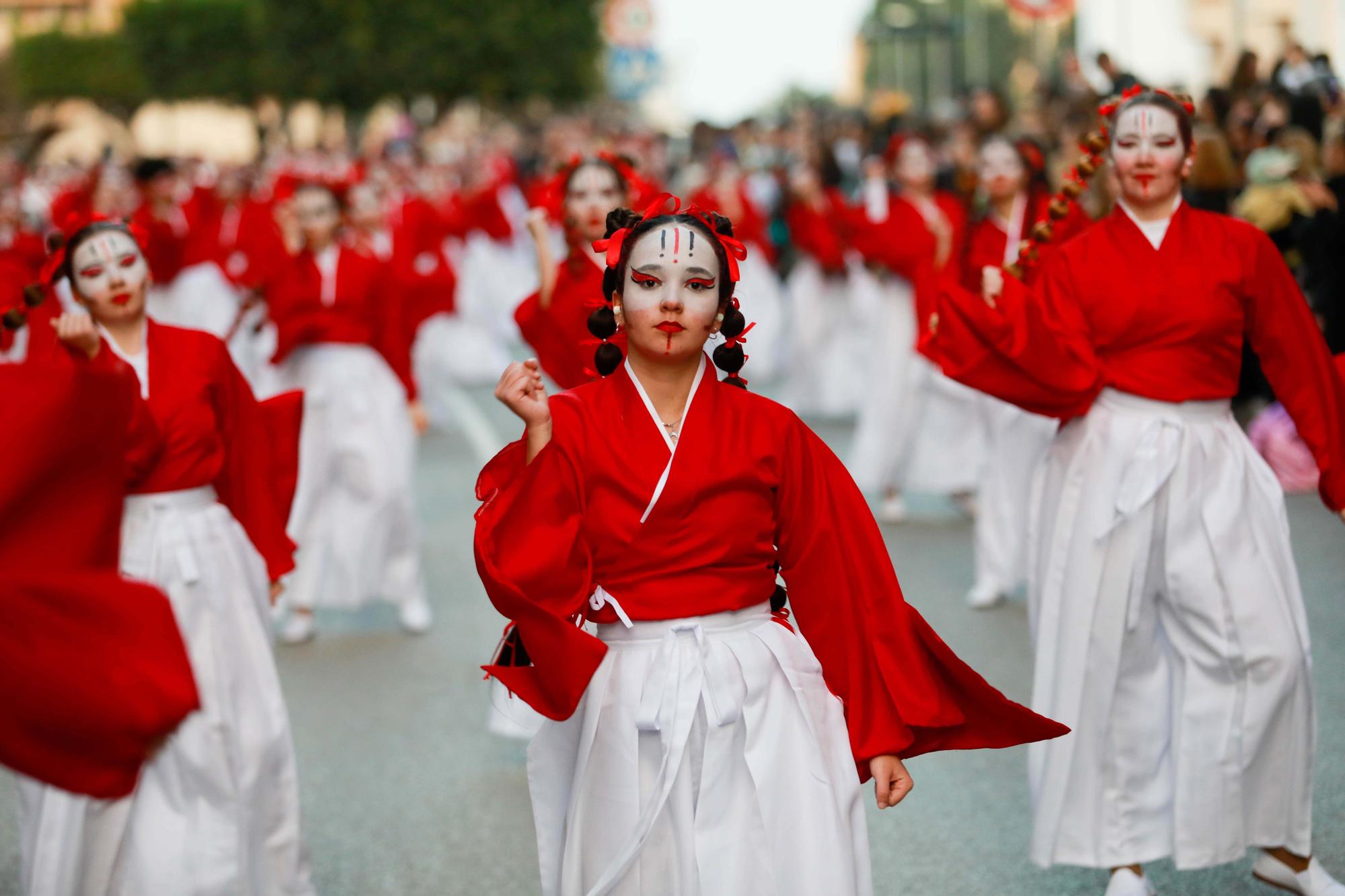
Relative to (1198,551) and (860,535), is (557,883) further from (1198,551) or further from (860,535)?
(1198,551)

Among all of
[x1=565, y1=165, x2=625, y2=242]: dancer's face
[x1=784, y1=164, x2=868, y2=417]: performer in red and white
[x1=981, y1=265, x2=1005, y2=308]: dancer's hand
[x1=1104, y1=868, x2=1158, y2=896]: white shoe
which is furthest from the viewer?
[x1=784, y1=164, x2=868, y2=417]: performer in red and white

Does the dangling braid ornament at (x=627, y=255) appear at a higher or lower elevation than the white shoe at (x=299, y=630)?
higher

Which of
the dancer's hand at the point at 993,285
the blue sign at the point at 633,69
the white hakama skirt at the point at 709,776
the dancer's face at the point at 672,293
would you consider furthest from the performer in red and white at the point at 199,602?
the blue sign at the point at 633,69

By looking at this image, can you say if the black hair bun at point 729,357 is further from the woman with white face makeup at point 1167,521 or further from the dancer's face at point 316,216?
the dancer's face at point 316,216

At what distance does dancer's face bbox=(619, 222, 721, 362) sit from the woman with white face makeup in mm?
1380

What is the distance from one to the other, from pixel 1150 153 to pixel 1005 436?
3918 mm

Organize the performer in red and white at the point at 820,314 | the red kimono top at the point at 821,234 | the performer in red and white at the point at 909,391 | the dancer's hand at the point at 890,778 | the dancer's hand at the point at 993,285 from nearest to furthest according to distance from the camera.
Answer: the dancer's hand at the point at 890,778, the dancer's hand at the point at 993,285, the performer in red and white at the point at 909,391, the red kimono top at the point at 821,234, the performer in red and white at the point at 820,314

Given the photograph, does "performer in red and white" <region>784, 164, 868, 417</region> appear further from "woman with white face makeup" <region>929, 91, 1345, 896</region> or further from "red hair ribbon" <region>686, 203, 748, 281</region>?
"red hair ribbon" <region>686, 203, 748, 281</region>

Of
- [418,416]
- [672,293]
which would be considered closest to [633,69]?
[418,416]

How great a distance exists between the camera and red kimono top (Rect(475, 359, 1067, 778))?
380 cm

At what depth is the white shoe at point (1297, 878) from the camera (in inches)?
196

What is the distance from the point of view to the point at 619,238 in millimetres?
4090

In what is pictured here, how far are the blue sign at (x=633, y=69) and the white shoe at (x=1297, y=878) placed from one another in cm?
2419

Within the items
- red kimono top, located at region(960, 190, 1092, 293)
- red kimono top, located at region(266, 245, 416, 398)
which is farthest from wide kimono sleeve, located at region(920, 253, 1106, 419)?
red kimono top, located at region(266, 245, 416, 398)
